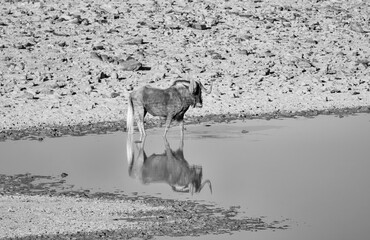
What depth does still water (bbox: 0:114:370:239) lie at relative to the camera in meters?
14.6

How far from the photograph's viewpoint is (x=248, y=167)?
707 inches

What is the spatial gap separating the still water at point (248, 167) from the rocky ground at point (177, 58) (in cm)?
171

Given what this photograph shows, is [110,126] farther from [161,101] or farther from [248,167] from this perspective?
[248,167]

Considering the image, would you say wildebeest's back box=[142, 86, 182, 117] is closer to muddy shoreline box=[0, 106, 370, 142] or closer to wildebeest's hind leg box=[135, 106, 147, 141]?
wildebeest's hind leg box=[135, 106, 147, 141]

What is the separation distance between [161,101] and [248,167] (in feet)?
12.9

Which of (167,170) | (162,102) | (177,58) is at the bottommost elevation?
(167,170)

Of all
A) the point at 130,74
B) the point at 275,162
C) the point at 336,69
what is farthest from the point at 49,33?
the point at 275,162

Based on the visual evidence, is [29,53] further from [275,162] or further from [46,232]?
[46,232]

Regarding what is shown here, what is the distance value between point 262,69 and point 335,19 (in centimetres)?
678

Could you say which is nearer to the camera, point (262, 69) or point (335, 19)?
point (262, 69)

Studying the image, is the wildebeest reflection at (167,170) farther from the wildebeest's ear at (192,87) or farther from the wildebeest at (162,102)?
the wildebeest's ear at (192,87)

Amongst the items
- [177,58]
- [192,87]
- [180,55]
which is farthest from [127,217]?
[180,55]

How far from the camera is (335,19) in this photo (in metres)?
34.4

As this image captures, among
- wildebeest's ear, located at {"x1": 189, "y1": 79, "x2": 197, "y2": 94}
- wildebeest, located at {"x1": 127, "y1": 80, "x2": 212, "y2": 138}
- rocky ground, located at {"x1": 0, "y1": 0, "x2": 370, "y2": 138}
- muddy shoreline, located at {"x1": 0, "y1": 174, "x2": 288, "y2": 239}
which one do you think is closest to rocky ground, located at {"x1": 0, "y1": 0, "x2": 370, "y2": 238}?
rocky ground, located at {"x1": 0, "y1": 0, "x2": 370, "y2": 138}
